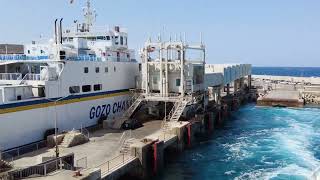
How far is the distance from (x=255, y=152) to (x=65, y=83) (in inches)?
800

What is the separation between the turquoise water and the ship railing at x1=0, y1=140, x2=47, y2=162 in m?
10.3

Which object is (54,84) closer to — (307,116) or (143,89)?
(143,89)

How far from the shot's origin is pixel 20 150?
30328mm

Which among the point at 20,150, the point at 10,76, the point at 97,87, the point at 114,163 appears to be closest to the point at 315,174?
the point at 114,163

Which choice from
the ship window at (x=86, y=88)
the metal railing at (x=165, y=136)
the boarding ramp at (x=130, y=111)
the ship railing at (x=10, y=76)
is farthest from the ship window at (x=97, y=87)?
the metal railing at (x=165, y=136)

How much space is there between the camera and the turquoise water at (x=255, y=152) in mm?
32969

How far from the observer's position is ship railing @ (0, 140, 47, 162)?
94.7 ft

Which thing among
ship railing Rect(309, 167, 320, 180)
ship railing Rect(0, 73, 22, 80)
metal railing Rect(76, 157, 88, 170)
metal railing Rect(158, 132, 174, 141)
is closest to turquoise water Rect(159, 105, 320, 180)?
ship railing Rect(309, 167, 320, 180)

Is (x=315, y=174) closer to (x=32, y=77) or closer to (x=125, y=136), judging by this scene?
(x=125, y=136)

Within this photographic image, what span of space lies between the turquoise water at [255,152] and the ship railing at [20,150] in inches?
407

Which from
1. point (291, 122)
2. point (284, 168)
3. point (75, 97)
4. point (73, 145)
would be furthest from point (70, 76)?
point (291, 122)

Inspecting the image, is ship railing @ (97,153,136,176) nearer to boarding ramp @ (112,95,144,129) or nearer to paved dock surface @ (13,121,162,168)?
paved dock surface @ (13,121,162,168)

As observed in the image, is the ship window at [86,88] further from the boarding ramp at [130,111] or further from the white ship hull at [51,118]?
the boarding ramp at [130,111]

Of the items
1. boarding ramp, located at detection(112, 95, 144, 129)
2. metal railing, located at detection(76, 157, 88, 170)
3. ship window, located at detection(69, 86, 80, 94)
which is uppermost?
ship window, located at detection(69, 86, 80, 94)
